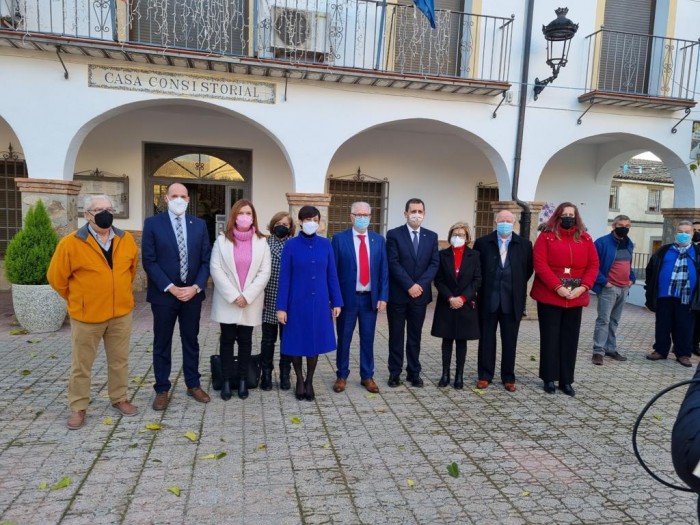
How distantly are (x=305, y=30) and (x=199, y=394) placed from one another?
649cm

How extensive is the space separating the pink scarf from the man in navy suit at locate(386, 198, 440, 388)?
142 centimetres

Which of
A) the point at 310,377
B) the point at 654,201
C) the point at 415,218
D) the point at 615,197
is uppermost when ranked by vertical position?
the point at 615,197

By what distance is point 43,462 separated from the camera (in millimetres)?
3434

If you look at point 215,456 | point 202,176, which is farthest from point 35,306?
point 215,456

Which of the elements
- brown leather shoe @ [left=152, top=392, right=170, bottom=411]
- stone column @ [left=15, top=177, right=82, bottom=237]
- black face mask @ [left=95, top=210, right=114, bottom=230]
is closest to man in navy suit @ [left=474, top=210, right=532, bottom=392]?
brown leather shoe @ [left=152, top=392, right=170, bottom=411]

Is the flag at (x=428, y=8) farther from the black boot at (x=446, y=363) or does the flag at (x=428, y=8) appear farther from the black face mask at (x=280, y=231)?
the black boot at (x=446, y=363)

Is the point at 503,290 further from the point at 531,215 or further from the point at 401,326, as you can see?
the point at 531,215

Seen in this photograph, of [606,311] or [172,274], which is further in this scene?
[606,311]

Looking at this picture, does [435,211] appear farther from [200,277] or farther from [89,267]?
[89,267]

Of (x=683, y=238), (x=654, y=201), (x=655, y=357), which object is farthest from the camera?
(x=654, y=201)

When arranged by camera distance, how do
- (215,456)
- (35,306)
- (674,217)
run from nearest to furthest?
(215,456) < (35,306) < (674,217)

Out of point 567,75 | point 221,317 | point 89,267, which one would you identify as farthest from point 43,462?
point 567,75

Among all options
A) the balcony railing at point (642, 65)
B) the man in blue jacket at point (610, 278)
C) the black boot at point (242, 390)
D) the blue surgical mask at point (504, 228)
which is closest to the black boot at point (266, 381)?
the black boot at point (242, 390)

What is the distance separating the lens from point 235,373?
4.80 m
